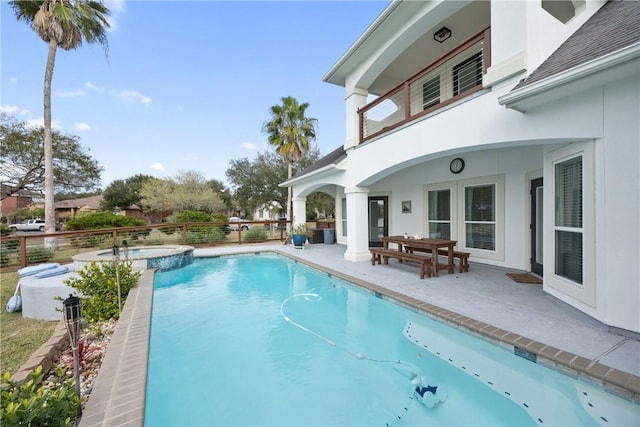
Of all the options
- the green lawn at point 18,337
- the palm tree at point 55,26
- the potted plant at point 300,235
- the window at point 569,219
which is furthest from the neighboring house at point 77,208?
the window at point 569,219

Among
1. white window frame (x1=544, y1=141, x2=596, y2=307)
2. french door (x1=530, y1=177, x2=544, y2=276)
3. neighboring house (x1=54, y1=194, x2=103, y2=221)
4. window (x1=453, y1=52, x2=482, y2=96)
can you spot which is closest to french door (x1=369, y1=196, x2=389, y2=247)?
window (x1=453, y1=52, x2=482, y2=96)

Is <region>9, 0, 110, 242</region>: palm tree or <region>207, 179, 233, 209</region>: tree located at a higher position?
<region>9, 0, 110, 242</region>: palm tree

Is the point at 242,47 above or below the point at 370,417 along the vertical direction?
above

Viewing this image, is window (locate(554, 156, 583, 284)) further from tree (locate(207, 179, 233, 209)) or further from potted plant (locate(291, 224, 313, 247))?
tree (locate(207, 179, 233, 209))

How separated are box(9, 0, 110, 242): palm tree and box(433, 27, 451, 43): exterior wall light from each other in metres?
15.6

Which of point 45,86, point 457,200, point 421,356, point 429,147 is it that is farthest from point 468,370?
point 45,86

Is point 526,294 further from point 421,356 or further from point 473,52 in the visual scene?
point 473,52

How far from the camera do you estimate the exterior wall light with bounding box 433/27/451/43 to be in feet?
24.6

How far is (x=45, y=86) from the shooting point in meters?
13.4

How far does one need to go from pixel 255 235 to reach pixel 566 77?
1418cm

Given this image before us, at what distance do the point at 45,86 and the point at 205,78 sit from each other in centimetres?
754

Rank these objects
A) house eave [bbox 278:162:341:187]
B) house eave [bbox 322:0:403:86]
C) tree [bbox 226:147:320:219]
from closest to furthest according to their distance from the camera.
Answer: house eave [bbox 322:0:403:86]
house eave [bbox 278:162:341:187]
tree [bbox 226:147:320:219]

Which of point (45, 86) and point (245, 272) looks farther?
point (45, 86)

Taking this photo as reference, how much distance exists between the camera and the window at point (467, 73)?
7750 millimetres
